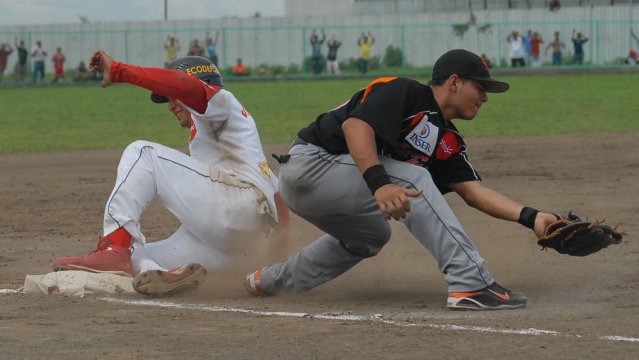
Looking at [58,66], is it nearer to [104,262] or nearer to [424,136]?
[104,262]

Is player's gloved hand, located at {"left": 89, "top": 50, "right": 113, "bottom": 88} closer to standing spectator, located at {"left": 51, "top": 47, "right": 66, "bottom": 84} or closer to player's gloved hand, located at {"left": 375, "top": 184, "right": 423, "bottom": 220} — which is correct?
player's gloved hand, located at {"left": 375, "top": 184, "right": 423, "bottom": 220}

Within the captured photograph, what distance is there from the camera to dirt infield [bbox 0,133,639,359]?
4.50 meters

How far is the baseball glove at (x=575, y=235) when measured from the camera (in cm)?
534

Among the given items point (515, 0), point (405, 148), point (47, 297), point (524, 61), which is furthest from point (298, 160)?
point (515, 0)

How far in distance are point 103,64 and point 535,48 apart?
1572 inches

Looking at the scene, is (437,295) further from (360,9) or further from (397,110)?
(360,9)

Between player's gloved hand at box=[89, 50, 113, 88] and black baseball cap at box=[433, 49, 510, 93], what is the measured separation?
1.57m

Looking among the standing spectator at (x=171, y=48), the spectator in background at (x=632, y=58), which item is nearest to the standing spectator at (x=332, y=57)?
the standing spectator at (x=171, y=48)

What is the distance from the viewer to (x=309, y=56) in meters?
47.3

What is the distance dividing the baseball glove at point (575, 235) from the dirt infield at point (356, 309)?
0.28m

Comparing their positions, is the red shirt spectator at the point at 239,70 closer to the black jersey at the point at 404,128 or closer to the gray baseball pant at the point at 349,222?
the gray baseball pant at the point at 349,222

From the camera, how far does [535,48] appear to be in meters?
44.3

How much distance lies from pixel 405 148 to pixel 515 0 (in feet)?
172

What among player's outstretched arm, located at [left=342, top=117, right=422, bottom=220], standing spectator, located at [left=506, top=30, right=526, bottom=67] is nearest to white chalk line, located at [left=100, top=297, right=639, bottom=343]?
player's outstretched arm, located at [left=342, top=117, right=422, bottom=220]
